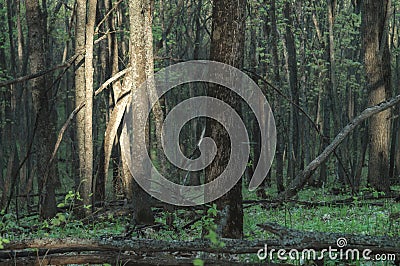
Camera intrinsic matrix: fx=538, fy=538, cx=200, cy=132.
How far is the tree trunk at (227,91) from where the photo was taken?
23.4 feet

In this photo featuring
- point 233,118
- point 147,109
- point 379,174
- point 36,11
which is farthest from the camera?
Answer: point 379,174

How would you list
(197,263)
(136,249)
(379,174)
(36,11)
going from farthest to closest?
(379,174) < (36,11) < (136,249) < (197,263)

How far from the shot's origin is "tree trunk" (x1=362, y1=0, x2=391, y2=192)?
46.3 feet

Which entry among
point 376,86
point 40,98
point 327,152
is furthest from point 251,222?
point 376,86

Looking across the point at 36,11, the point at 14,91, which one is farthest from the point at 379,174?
the point at 14,91

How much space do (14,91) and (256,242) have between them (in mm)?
18784

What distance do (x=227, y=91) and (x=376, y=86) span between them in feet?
27.1

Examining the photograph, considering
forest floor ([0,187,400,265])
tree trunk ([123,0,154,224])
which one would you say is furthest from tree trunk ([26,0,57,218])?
tree trunk ([123,0,154,224])

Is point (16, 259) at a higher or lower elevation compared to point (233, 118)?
lower

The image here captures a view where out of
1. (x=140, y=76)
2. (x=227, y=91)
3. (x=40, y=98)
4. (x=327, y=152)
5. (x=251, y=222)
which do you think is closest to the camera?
(x=327, y=152)

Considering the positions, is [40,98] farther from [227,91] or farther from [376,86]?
[376,86]

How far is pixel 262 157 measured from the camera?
2130cm

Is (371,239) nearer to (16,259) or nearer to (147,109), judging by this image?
(16,259)

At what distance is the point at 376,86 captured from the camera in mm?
14180
